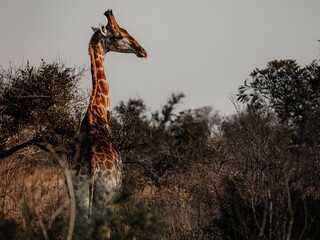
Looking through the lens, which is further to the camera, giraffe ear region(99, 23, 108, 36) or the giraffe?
giraffe ear region(99, 23, 108, 36)

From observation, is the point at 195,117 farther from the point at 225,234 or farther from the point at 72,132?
the point at 225,234

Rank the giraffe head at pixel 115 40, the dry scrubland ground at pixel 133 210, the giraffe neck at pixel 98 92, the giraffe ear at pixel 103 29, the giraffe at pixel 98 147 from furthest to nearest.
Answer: the giraffe head at pixel 115 40, the giraffe ear at pixel 103 29, the giraffe neck at pixel 98 92, the giraffe at pixel 98 147, the dry scrubland ground at pixel 133 210

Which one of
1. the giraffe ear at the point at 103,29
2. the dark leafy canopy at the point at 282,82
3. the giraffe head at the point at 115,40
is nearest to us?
the giraffe ear at the point at 103,29

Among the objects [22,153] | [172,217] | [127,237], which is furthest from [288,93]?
[127,237]

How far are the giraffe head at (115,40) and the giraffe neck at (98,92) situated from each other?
141 millimetres

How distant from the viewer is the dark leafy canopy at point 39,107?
1262cm

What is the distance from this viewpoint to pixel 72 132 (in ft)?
43.0

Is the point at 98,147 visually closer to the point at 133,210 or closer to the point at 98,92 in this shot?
the point at 98,92

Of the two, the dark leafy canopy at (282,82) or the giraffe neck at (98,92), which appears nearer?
the giraffe neck at (98,92)

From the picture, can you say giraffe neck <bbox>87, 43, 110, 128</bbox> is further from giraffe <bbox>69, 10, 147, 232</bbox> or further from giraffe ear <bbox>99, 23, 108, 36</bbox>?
giraffe ear <bbox>99, 23, 108, 36</bbox>

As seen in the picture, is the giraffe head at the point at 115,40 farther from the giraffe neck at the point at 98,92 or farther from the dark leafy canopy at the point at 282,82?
the dark leafy canopy at the point at 282,82

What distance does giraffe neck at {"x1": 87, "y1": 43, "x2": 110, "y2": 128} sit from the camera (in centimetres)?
859

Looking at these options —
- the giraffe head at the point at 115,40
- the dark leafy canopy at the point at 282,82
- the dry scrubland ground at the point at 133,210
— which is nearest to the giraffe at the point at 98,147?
the giraffe head at the point at 115,40

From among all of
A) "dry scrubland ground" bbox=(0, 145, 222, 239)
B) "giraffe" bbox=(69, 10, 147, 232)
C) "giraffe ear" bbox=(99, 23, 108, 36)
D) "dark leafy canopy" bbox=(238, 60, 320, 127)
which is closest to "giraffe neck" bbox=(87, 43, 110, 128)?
"giraffe" bbox=(69, 10, 147, 232)
